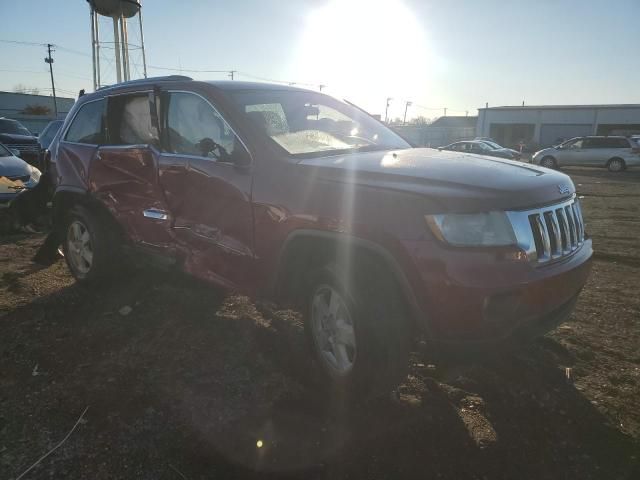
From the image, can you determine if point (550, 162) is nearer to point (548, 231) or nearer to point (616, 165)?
point (616, 165)

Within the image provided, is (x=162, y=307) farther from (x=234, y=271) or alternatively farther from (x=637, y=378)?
(x=637, y=378)

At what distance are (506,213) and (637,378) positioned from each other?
5.37ft

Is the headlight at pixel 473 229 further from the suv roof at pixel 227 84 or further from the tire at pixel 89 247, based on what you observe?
the tire at pixel 89 247

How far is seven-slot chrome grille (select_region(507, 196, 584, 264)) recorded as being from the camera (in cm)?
229

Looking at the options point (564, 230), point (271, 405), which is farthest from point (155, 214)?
point (564, 230)

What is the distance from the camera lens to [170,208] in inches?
139

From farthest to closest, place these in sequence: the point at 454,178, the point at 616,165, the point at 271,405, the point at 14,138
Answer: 1. the point at 616,165
2. the point at 14,138
3. the point at 271,405
4. the point at 454,178

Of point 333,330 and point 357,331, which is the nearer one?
point 357,331

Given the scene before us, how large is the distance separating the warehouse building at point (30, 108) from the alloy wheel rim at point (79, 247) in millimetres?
55397

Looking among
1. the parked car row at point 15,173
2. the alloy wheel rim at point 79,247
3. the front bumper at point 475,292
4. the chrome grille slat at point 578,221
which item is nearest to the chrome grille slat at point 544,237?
the front bumper at point 475,292

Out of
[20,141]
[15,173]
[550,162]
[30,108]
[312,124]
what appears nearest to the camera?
[312,124]

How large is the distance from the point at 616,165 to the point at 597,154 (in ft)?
3.38

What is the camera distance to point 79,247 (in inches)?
183

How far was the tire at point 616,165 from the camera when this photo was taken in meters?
22.8
